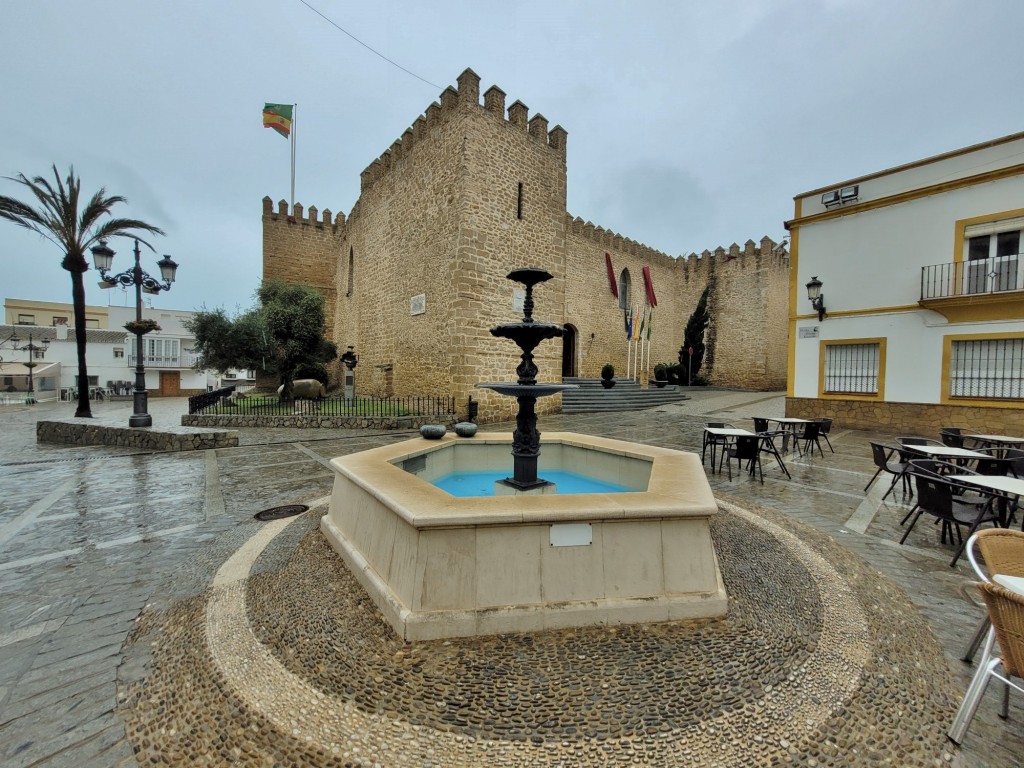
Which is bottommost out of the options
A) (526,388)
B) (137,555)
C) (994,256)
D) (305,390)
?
(137,555)

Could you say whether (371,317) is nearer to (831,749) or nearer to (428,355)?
(428,355)

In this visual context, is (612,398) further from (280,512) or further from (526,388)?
(280,512)

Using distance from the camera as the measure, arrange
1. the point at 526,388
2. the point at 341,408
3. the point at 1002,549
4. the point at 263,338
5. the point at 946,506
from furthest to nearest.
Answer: the point at 263,338 → the point at 341,408 → the point at 526,388 → the point at 946,506 → the point at 1002,549

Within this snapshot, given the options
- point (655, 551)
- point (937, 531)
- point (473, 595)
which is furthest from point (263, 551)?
point (937, 531)

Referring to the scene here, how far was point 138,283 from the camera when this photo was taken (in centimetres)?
1040

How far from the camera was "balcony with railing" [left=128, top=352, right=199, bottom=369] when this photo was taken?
34.2 metres

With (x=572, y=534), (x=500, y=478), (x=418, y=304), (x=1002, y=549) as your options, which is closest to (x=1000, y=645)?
(x=1002, y=549)

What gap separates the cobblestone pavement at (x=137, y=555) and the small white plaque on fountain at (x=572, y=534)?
148cm

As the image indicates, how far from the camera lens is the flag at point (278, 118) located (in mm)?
23250

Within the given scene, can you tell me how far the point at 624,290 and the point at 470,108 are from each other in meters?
15.6

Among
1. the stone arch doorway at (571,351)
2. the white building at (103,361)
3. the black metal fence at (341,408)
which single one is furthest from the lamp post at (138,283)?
the white building at (103,361)

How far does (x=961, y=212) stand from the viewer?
9758 mm

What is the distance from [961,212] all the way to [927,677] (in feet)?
40.4

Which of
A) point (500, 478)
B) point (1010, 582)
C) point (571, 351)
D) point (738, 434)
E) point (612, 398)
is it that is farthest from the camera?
point (571, 351)
